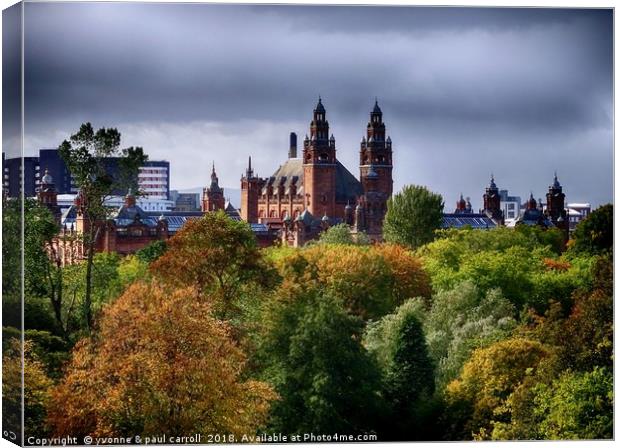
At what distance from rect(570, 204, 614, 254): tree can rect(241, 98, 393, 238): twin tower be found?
13.7 ft

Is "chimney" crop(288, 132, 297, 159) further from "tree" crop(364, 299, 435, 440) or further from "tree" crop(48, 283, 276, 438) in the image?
"tree" crop(48, 283, 276, 438)

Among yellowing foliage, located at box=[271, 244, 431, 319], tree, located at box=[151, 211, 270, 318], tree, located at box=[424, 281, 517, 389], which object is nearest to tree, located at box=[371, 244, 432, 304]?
yellowing foliage, located at box=[271, 244, 431, 319]

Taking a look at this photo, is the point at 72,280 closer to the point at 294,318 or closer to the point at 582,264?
the point at 294,318

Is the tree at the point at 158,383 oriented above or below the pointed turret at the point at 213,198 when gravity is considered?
below

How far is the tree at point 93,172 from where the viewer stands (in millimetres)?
37406

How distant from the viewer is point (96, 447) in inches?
1313

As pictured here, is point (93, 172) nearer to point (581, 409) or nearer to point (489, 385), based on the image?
point (489, 385)


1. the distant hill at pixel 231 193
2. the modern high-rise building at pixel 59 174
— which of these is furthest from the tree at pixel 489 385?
the distant hill at pixel 231 193

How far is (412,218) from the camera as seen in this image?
5541cm

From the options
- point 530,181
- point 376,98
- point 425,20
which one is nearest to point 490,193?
point 530,181

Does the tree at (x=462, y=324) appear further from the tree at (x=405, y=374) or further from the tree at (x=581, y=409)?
the tree at (x=581, y=409)

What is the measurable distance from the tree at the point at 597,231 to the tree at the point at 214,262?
6.31m

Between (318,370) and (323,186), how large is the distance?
26.6 m

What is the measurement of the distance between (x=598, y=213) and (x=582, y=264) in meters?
3.68
